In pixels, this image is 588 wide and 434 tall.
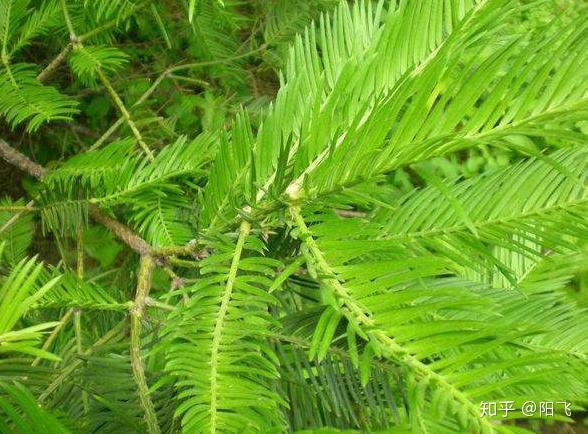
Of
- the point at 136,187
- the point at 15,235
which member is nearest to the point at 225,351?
the point at 136,187

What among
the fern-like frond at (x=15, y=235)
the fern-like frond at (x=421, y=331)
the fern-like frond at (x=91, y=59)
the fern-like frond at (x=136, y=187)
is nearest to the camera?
the fern-like frond at (x=421, y=331)

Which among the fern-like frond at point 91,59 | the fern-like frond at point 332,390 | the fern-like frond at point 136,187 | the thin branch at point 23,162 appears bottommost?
the fern-like frond at point 332,390

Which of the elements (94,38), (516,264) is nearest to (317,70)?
(516,264)

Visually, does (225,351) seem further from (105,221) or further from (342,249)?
(105,221)

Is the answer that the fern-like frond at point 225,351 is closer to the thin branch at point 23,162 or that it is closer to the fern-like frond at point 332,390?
the fern-like frond at point 332,390

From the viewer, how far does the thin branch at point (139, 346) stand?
449mm

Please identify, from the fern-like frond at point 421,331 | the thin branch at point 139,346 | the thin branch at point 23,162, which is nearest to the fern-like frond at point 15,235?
the thin branch at point 23,162

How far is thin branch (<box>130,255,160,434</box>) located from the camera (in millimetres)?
449

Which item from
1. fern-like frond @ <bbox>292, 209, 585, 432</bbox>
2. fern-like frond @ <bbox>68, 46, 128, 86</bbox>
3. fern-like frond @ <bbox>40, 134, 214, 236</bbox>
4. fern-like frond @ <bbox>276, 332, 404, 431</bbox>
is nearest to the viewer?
fern-like frond @ <bbox>292, 209, 585, 432</bbox>

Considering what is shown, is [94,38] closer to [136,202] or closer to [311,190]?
[136,202]

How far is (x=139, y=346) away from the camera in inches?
19.9

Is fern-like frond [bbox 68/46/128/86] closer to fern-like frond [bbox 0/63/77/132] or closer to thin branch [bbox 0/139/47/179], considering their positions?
fern-like frond [bbox 0/63/77/132]

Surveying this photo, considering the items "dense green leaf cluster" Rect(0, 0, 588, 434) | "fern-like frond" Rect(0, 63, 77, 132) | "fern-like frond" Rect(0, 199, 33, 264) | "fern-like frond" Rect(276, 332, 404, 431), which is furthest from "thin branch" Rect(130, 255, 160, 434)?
"fern-like frond" Rect(0, 199, 33, 264)

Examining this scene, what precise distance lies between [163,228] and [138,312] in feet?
0.56
